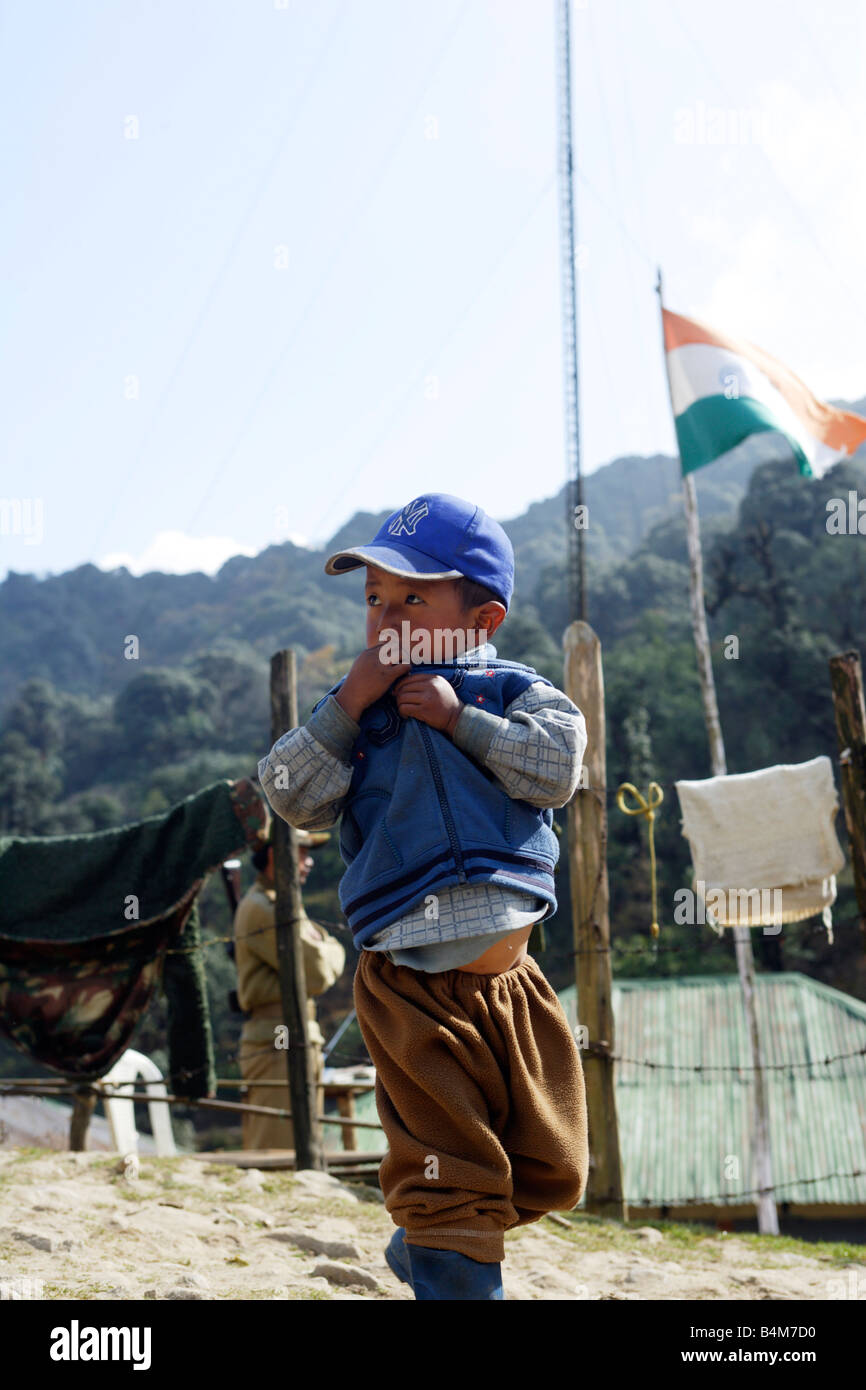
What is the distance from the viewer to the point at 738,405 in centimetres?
1087

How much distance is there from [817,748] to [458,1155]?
3187cm

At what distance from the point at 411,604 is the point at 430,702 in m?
0.24

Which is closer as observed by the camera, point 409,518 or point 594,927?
point 409,518

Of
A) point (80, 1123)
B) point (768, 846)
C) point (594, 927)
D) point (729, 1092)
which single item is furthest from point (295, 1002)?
point (729, 1092)

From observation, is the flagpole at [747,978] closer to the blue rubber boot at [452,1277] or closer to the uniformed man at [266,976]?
the uniformed man at [266,976]

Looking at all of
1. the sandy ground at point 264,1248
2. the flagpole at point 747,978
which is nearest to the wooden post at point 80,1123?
the sandy ground at point 264,1248

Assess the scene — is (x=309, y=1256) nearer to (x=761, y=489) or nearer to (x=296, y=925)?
(x=296, y=925)

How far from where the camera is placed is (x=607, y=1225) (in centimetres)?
543

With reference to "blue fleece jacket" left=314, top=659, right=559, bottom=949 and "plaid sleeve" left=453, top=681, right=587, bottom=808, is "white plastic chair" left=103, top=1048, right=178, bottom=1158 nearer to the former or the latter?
"blue fleece jacket" left=314, top=659, right=559, bottom=949

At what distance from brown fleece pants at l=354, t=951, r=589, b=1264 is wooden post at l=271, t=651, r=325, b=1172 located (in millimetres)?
3516

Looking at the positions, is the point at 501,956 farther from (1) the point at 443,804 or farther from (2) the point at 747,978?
(2) the point at 747,978

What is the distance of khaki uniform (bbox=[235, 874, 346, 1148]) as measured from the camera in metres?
6.95

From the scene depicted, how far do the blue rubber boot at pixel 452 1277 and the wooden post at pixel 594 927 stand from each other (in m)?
3.74

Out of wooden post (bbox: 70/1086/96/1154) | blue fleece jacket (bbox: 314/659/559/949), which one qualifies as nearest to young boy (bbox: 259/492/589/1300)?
blue fleece jacket (bbox: 314/659/559/949)
